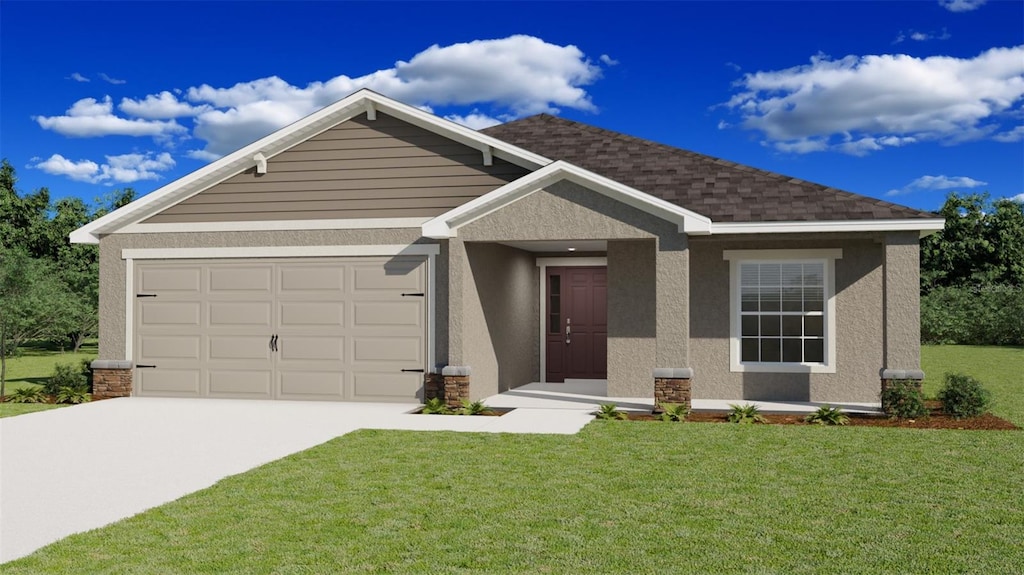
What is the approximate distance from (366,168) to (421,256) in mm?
→ 1876

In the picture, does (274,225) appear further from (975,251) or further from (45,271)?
(975,251)

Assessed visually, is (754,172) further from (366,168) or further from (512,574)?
(512,574)

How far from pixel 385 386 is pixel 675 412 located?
5.12 meters

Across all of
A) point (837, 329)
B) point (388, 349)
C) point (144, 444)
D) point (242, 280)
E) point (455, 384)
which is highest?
point (242, 280)

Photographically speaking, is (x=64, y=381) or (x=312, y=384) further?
(x=64, y=381)

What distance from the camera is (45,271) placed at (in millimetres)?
32844

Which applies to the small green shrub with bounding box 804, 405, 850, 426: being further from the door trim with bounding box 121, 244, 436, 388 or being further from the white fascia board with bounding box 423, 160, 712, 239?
the door trim with bounding box 121, 244, 436, 388

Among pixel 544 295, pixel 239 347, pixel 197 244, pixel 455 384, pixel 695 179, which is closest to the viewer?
pixel 455 384

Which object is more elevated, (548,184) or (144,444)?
(548,184)

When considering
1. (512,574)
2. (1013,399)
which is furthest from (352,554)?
(1013,399)

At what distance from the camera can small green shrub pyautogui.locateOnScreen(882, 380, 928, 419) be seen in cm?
1230

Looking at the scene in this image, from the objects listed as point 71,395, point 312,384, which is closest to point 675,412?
point 312,384

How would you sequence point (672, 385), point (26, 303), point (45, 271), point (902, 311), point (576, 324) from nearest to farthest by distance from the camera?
point (672, 385)
point (902, 311)
point (576, 324)
point (26, 303)
point (45, 271)

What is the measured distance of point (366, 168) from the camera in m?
15.2
